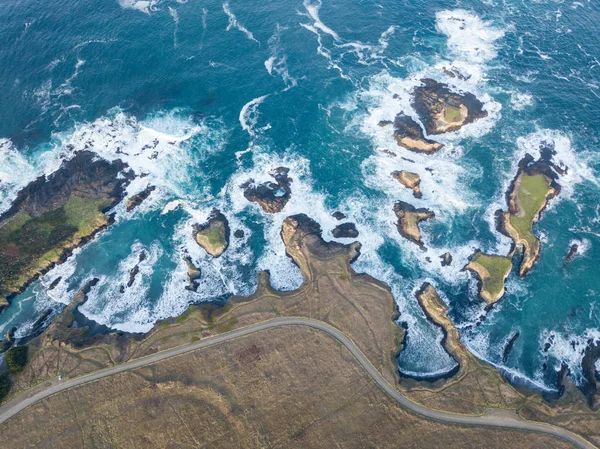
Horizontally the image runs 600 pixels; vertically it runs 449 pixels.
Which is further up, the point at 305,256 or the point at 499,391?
the point at 305,256

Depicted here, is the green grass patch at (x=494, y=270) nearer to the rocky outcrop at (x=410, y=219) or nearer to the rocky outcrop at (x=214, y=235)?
the rocky outcrop at (x=410, y=219)

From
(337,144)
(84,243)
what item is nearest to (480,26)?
(337,144)

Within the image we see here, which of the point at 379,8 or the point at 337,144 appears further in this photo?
the point at 379,8

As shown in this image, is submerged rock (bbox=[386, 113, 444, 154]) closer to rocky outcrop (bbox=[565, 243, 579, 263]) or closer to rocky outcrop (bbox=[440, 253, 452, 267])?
rocky outcrop (bbox=[440, 253, 452, 267])

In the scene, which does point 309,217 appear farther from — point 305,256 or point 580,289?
point 580,289

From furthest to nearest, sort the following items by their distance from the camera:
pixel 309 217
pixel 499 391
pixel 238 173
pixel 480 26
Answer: pixel 480 26 → pixel 238 173 → pixel 309 217 → pixel 499 391

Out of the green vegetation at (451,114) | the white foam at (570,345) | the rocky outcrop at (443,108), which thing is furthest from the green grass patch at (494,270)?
the green vegetation at (451,114)

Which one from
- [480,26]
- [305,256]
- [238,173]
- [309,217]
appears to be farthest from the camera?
[480,26]

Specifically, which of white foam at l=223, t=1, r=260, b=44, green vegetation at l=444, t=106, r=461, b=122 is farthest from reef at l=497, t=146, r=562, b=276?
white foam at l=223, t=1, r=260, b=44
